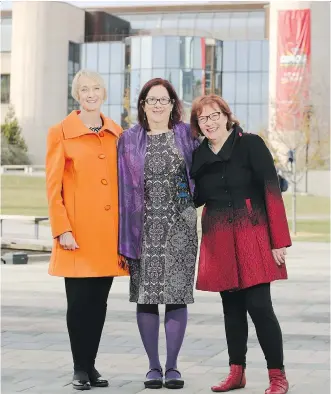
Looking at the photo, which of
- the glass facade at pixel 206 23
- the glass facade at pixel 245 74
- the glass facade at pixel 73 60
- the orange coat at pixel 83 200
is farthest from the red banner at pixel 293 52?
the orange coat at pixel 83 200

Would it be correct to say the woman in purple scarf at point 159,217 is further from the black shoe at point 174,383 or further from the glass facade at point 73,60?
the glass facade at point 73,60

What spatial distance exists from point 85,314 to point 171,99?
4.65 feet

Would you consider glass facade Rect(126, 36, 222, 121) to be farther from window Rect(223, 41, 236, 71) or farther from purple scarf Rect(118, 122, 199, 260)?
purple scarf Rect(118, 122, 199, 260)

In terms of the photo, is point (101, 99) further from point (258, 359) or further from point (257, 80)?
point (257, 80)

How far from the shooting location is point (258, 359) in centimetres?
750

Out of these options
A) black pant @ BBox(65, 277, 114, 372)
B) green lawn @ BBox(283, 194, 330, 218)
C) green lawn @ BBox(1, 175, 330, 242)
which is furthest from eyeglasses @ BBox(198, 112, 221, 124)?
green lawn @ BBox(283, 194, 330, 218)

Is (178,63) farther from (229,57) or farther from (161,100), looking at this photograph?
(161,100)

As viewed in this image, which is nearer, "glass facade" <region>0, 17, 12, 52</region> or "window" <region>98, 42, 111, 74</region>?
"window" <region>98, 42, 111, 74</region>

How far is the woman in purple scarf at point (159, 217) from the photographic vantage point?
6.33 m

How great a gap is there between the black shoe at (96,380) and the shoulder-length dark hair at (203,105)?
5.23 feet

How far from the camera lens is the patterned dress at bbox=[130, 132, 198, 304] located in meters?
6.34

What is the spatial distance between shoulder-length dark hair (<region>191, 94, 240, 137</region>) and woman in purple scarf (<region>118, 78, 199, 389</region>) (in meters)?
0.09

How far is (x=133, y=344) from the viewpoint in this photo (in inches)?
325

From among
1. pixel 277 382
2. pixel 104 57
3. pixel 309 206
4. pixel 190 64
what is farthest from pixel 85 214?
pixel 104 57
